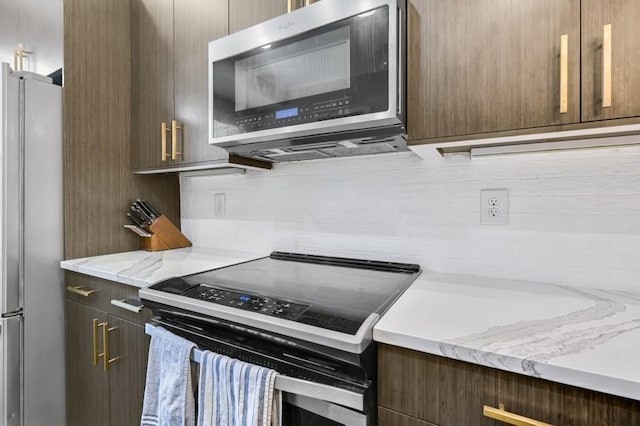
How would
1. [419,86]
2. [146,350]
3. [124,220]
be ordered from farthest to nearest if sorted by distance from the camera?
[124,220] < [146,350] < [419,86]

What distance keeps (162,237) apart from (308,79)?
123cm

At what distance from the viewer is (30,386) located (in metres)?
1.35

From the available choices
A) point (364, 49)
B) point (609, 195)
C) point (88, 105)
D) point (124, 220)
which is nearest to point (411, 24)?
point (364, 49)

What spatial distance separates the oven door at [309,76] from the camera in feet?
2.97

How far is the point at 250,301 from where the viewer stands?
34.4 inches

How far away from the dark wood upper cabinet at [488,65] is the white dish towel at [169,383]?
2.99 feet

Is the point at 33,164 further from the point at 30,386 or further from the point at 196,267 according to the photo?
the point at 30,386

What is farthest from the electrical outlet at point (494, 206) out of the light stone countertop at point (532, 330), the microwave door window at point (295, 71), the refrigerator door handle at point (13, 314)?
the refrigerator door handle at point (13, 314)

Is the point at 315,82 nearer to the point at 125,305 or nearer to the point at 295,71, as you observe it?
the point at 295,71

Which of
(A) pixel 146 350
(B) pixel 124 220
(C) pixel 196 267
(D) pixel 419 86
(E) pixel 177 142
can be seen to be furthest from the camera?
(B) pixel 124 220

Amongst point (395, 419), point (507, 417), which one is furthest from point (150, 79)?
point (507, 417)

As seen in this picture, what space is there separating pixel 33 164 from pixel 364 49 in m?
1.43

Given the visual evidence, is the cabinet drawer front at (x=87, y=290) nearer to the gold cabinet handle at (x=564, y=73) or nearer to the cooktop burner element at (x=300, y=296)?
the cooktop burner element at (x=300, y=296)

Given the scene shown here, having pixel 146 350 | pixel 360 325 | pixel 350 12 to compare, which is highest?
pixel 350 12
